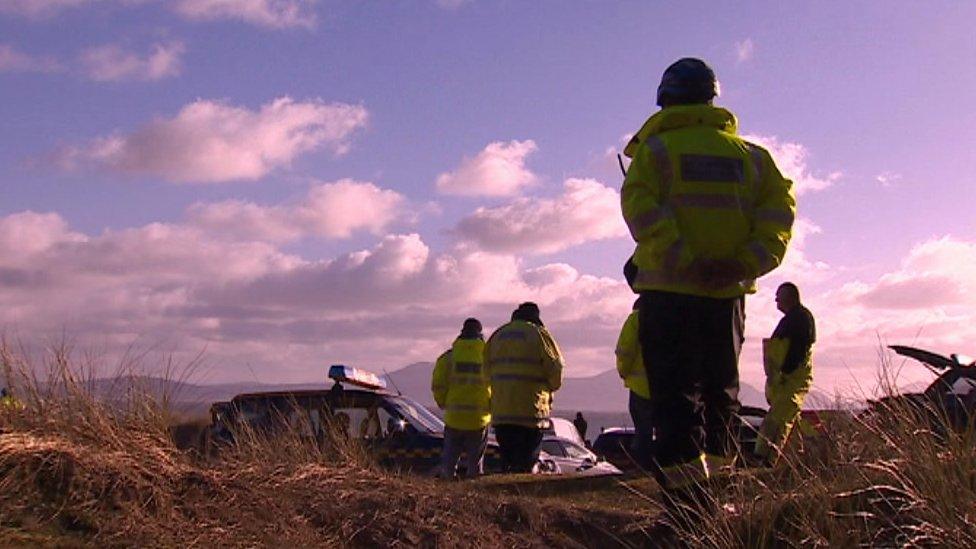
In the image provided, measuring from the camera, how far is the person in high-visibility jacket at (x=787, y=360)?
380 inches

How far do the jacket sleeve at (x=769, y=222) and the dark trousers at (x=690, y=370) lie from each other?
0.20 metres

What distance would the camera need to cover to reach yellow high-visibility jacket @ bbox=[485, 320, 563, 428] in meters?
11.1

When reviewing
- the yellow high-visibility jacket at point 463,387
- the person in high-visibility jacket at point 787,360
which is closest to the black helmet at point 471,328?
the yellow high-visibility jacket at point 463,387

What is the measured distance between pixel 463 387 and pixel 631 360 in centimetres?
343

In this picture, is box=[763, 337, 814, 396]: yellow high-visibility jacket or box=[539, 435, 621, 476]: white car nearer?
box=[763, 337, 814, 396]: yellow high-visibility jacket

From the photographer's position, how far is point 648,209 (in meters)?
5.64

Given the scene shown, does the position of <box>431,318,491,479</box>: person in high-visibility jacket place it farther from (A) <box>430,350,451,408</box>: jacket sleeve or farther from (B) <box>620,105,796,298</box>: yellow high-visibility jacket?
(B) <box>620,105,796,298</box>: yellow high-visibility jacket

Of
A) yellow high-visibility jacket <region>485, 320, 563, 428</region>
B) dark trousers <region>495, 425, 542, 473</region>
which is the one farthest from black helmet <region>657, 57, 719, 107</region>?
dark trousers <region>495, 425, 542, 473</region>

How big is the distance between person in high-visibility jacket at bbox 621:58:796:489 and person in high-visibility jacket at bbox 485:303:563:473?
5296 millimetres

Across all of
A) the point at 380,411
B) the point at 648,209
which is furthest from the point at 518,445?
the point at 648,209

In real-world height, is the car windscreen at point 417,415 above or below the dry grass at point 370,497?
above

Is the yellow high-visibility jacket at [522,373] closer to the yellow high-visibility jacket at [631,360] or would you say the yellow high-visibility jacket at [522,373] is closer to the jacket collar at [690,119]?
the yellow high-visibility jacket at [631,360]

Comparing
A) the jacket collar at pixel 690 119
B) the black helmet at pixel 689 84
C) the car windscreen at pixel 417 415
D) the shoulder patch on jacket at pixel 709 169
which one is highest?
the black helmet at pixel 689 84

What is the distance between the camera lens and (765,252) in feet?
18.7
